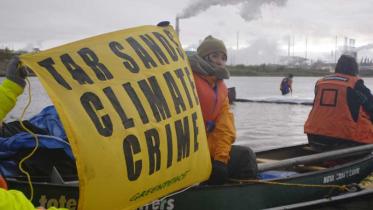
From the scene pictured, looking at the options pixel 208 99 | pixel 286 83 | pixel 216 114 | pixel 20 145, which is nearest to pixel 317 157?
pixel 216 114

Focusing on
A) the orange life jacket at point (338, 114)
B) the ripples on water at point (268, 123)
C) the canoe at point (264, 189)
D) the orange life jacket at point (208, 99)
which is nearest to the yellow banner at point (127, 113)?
the canoe at point (264, 189)

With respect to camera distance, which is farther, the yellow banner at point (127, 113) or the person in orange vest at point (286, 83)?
the person in orange vest at point (286, 83)

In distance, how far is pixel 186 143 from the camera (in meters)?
3.68

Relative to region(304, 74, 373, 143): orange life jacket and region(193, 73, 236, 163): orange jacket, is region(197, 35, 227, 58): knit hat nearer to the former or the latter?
region(193, 73, 236, 163): orange jacket

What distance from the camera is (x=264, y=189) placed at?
6324 mm

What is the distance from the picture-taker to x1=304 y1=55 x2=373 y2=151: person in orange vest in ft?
26.2

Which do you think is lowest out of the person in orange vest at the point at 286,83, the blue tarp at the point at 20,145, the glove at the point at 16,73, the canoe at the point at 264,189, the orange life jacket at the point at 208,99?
the person in orange vest at the point at 286,83

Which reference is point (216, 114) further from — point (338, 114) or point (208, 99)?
point (338, 114)

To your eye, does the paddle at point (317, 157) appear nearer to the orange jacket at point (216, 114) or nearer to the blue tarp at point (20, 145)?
the orange jacket at point (216, 114)

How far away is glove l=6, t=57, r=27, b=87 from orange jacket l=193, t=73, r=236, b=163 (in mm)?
2190

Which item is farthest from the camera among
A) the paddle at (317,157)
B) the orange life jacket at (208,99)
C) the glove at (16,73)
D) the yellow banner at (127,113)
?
the paddle at (317,157)

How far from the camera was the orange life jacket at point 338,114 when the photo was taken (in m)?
8.02

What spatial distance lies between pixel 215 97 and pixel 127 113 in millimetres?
2250

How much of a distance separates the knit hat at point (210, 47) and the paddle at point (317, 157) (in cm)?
171
